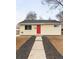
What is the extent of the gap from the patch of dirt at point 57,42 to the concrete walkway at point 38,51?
7.1 inches

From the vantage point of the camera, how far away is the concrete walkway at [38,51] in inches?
223

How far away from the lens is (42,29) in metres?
5.71

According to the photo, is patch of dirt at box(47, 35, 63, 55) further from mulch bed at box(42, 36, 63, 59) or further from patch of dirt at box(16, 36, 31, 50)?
patch of dirt at box(16, 36, 31, 50)

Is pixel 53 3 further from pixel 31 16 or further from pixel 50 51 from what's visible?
pixel 50 51

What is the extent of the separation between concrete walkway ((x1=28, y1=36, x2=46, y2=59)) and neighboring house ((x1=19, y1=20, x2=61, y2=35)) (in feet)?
0.43

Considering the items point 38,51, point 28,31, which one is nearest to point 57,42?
point 38,51

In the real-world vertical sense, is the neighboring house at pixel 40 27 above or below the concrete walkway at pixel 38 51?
above

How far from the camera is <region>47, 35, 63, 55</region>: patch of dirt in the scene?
568 centimetres

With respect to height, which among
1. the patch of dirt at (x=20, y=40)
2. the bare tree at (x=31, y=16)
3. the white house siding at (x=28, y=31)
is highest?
Result: the bare tree at (x=31, y=16)

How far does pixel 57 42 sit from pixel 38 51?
0.34 meters

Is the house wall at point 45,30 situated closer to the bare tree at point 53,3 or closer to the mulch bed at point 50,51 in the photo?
the mulch bed at point 50,51

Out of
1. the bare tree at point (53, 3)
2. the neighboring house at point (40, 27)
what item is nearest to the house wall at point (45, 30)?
the neighboring house at point (40, 27)

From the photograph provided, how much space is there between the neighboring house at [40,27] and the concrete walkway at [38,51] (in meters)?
0.13
